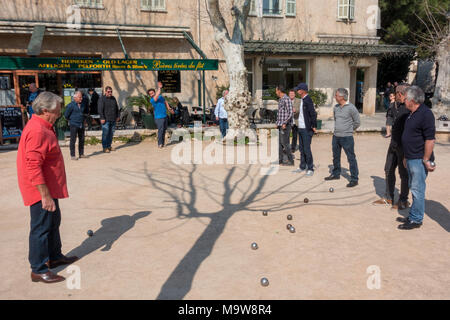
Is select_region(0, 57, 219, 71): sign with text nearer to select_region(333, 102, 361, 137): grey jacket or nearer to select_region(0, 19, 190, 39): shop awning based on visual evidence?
select_region(0, 19, 190, 39): shop awning

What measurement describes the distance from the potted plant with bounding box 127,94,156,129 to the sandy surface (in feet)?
17.3

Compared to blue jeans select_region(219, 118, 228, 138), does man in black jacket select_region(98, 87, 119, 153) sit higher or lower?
higher

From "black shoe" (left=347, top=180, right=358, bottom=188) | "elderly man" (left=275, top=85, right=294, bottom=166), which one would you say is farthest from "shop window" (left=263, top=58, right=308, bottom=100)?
"black shoe" (left=347, top=180, right=358, bottom=188)

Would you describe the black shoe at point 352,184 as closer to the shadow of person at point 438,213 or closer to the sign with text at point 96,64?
the shadow of person at point 438,213

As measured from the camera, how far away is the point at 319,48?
61.7ft

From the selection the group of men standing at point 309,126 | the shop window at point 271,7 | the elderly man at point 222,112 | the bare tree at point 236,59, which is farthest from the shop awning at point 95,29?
the group of men standing at point 309,126

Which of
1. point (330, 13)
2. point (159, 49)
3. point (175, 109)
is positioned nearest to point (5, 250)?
point (175, 109)

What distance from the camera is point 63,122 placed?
12992 millimetres

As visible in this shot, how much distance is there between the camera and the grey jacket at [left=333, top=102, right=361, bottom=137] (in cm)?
782

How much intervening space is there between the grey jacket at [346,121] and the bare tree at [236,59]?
17.6 feet

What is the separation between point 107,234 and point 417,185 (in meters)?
4.25

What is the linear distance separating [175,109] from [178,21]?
4.01 metres

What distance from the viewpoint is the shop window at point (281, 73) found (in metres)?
19.1
